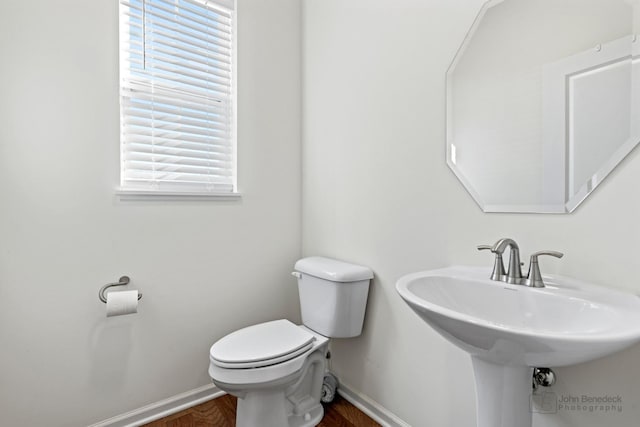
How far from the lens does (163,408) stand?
164 cm

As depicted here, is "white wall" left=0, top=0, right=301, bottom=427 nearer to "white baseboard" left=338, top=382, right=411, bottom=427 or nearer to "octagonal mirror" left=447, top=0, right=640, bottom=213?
"white baseboard" left=338, top=382, right=411, bottom=427

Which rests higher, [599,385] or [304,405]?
[599,385]

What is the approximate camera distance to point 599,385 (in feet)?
3.03

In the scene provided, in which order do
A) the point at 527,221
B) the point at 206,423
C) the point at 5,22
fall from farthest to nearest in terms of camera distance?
1. the point at 206,423
2. the point at 5,22
3. the point at 527,221

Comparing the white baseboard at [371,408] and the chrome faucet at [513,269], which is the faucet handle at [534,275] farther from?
the white baseboard at [371,408]

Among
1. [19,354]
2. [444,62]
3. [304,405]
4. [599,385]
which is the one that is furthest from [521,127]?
[19,354]

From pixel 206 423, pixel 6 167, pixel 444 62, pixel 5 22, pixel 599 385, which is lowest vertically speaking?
pixel 206 423

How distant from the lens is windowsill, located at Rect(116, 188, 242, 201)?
151 centimetres

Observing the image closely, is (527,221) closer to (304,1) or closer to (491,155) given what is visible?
(491,155)

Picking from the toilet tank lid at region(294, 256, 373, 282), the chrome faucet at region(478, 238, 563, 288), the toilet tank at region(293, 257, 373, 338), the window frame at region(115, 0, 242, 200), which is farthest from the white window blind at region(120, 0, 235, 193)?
the chrome faucet at region(478, 238, 563, 288)

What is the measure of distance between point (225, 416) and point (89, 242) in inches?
41.3

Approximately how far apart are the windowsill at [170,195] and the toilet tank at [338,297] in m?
0.60

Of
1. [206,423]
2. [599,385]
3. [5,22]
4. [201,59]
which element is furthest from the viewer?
[201,59]

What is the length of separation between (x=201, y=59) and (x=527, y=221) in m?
1.66
